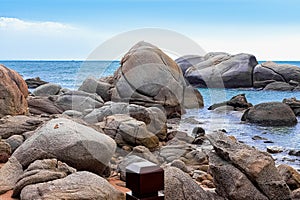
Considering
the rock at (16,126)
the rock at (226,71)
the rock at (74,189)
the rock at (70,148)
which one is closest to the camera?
the rock at (74,189)

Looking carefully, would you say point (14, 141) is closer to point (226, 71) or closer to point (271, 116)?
point (271, 116)

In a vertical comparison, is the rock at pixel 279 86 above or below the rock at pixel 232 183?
below

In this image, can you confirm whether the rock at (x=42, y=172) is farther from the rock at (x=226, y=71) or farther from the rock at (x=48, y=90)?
the rock at (x=226, y=71)

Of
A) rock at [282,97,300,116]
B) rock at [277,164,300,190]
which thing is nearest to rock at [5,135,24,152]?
rock at [277,164,300,190]

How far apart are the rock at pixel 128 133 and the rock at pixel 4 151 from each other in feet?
9.41

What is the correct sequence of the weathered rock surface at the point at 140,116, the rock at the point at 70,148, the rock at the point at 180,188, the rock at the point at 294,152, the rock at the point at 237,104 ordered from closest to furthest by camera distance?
the rock at the point at 180,188, the rock at the point at 70,148, the rock at the point at 294,152, the weathered rock surface at the point at 140,116, the rock at the point at 237,104

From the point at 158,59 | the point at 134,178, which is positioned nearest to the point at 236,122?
the point at 158,59

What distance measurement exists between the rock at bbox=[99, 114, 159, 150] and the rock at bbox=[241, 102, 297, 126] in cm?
615

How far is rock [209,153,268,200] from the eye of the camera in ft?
14.5

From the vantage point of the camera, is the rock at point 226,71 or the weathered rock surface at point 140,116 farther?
the rock at point 226,71

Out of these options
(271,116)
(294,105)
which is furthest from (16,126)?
(294,105)

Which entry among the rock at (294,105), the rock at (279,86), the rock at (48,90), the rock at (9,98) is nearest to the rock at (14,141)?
the rock at (9,98)

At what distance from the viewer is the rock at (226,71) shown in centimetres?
2731

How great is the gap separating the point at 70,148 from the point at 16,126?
86.8 inches
